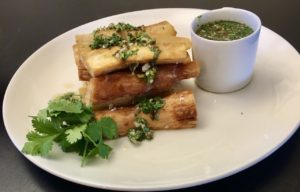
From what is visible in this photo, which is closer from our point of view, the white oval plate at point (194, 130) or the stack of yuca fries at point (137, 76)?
the white oval plate at point (194, 130)

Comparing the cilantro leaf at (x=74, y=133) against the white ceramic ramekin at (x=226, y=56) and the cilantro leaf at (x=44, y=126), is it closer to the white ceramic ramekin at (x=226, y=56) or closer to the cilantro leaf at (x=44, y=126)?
the cilantro leaf at (x=44, y=126)

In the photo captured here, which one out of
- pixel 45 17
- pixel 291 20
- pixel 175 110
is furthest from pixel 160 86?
pixel 45 17

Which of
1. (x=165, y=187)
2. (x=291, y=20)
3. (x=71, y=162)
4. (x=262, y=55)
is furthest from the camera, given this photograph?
(x=291, y=20)

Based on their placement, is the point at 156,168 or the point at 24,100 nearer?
the point at 156,168

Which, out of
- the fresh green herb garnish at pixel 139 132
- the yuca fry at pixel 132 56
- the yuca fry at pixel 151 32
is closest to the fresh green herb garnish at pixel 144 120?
the fresh green herb garnish at pixel 139 132

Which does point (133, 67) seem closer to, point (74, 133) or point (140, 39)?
point (140, 39)

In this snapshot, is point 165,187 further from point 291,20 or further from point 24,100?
point 291,20

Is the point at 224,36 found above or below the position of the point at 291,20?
above
